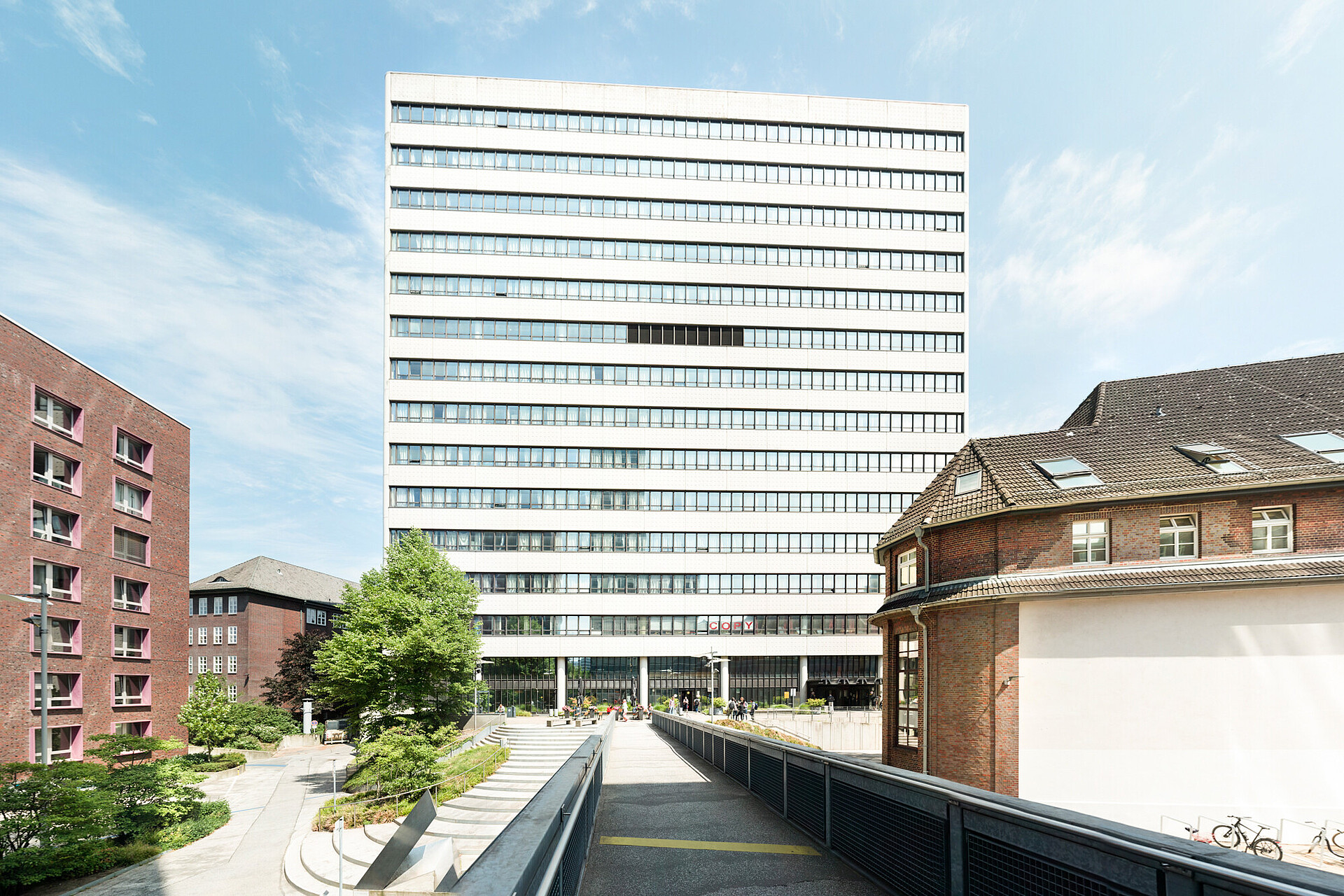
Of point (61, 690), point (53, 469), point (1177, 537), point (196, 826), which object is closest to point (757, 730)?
point (1177, 537)

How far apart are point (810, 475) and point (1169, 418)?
3665 cm

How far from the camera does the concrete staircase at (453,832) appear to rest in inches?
917

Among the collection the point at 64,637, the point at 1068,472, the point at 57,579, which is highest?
the point at 1068,472

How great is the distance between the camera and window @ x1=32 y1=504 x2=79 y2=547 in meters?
36.1

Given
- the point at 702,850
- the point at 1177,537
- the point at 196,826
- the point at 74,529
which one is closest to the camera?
the point at 702,850

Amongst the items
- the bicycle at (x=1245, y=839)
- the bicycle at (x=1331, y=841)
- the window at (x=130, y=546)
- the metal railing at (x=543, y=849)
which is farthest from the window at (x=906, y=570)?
the window at (x=130, y=546)

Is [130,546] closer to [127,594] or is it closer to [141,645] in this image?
[127,594]

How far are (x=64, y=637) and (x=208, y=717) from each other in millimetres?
20921

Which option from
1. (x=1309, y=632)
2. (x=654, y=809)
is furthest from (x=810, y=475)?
(x=654, y=809)

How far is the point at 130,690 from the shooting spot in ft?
140

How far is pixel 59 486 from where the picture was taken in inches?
1478

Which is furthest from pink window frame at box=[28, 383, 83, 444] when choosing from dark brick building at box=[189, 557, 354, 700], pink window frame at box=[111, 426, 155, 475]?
dark brick building at box=[189, 557, 354, 700]

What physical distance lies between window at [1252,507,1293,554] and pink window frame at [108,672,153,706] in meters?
48.9

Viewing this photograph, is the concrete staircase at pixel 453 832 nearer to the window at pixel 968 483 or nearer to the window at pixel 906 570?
the window at pixel 906 570
